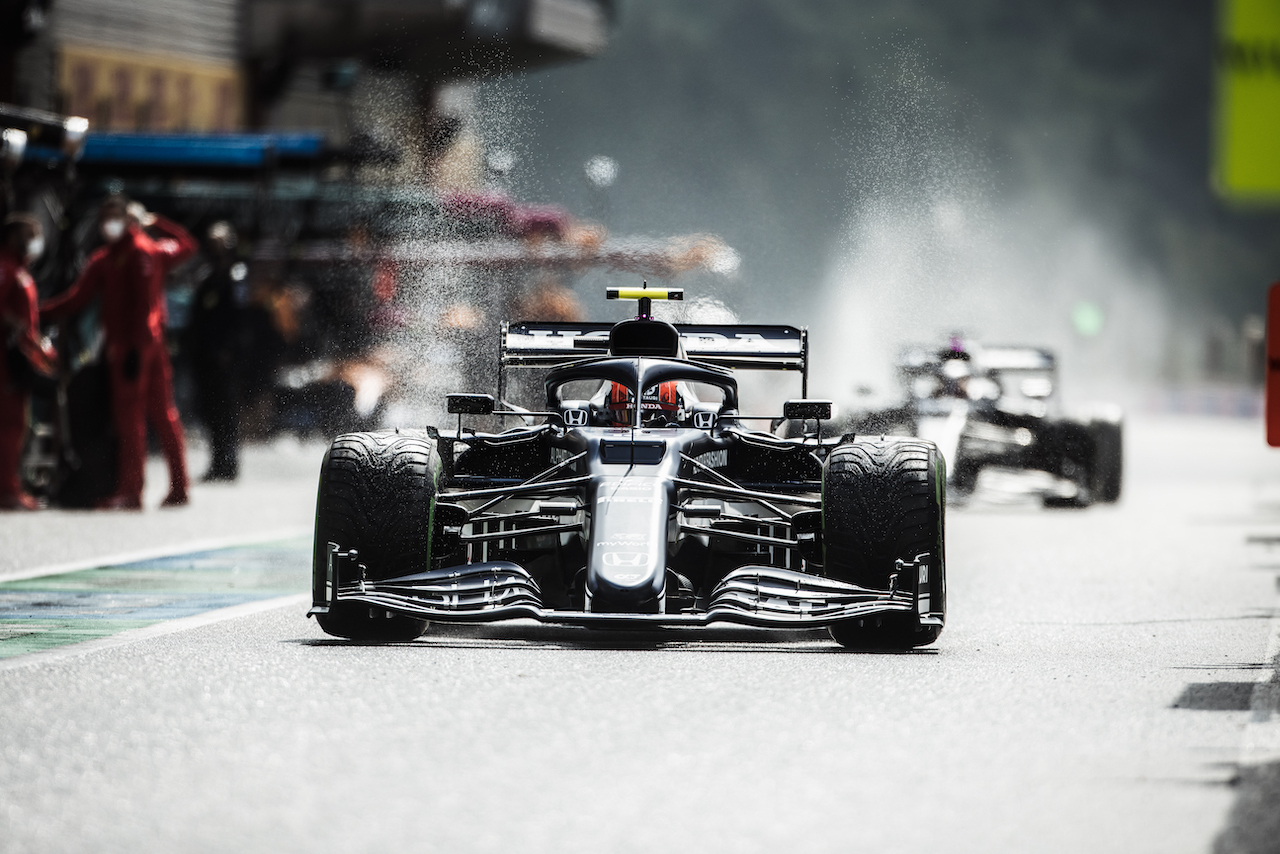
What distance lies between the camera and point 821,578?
7.72 metres

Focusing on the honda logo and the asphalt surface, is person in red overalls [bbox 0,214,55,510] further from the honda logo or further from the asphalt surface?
the honda logo

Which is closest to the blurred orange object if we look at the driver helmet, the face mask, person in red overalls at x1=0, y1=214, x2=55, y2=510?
the driver helmet

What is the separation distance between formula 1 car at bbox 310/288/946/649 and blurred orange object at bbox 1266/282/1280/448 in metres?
1.30

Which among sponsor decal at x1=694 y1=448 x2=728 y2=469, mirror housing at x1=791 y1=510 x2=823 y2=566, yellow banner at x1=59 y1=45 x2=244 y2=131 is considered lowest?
mirror housing at x1=791 y1=510 x2=823 y2=566

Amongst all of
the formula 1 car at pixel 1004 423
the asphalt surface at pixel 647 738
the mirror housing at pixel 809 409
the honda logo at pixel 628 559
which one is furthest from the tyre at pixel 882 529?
the formula 1 car at pixel 1004 423

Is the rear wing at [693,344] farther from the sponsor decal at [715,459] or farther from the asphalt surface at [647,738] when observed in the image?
the asphalt surface at [647,738]

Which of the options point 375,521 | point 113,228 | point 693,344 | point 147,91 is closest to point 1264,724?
point 375,521

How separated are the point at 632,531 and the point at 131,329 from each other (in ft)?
26.4

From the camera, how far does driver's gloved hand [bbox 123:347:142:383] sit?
14.8 meters

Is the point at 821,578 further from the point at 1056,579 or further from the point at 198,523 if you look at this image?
the point at 198,523

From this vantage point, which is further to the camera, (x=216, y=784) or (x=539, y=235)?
(x=539, y=235)

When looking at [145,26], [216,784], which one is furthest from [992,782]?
[145,26]

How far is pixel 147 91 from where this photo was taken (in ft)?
105

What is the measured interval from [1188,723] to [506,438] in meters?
3.56
